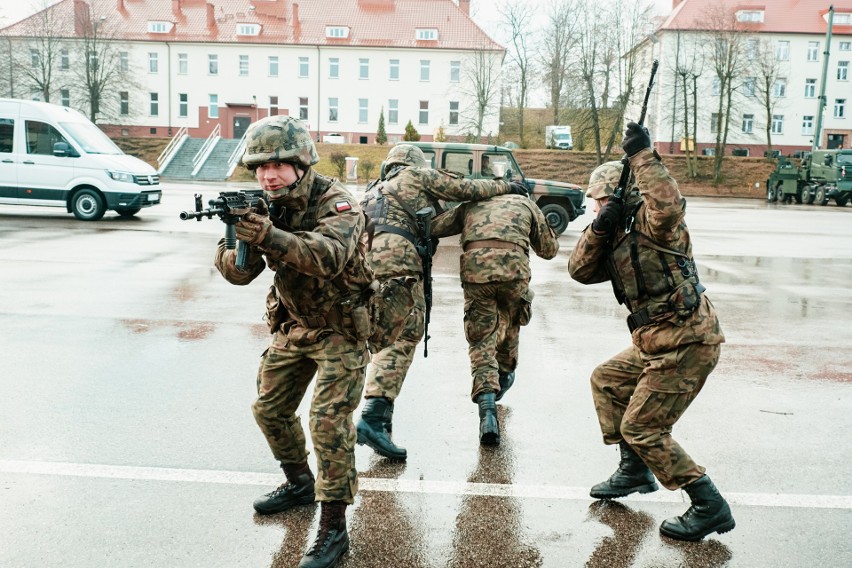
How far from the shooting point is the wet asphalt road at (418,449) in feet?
11.1

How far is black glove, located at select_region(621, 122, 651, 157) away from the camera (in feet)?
11.2

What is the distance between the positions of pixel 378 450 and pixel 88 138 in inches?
578

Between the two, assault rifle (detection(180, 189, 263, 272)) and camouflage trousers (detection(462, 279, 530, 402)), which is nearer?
assault rifle (detection(180, 189, 263, 272))

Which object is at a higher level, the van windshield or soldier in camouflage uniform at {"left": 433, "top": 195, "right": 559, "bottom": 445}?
the van windshield

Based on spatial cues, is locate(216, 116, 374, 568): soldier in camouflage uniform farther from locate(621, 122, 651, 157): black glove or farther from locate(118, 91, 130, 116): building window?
locate(118, 91, 130, 116): building window

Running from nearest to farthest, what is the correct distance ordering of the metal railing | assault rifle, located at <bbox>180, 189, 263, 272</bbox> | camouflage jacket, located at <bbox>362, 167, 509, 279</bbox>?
assault rifle, located at <bbox>180, 189, 263, 272</bbox> → camouflage jacket, located at <bbox>362, 167, 509, 279</bbox> → the metal railing

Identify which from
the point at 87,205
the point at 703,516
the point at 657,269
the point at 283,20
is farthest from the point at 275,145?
the point at 283,20

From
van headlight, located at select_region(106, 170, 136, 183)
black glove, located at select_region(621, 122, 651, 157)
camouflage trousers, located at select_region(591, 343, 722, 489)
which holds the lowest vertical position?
camouflage trousers, located at select_region(591, 343, 722, 489)

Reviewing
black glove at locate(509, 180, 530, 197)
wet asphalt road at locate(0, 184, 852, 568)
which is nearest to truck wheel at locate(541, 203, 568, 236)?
Result: wet asphalt road at locate(0, 184, 852, 568)

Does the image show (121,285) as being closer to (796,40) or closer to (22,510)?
(22,510)

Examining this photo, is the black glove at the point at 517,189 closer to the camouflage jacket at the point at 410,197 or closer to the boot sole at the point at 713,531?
the camouflage jacket at the point at 410,197

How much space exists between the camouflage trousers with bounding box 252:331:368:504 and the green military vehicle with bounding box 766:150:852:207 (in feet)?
113

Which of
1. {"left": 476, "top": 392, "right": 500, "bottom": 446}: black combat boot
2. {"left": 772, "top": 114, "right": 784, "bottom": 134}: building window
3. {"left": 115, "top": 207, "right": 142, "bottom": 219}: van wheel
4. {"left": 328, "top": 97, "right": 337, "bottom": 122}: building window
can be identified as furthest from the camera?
{"left": 772, "top": 114, "right": 784, "bottom": 134}: building window

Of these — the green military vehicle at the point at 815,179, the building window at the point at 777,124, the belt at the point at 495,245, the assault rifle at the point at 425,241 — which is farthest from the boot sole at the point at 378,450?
the building window at the point at 777,124
